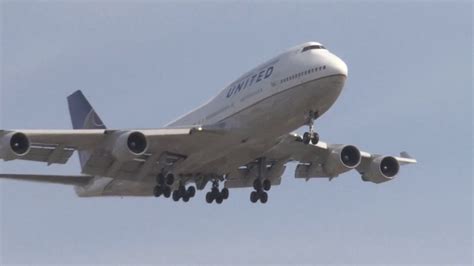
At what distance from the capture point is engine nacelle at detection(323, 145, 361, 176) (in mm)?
54562

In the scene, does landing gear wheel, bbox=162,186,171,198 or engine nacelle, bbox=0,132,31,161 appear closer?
engine nacelle, bbox=0,132,31,161

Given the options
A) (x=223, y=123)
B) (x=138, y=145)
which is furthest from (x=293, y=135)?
(x=138, y=145)

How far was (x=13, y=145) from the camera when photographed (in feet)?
159

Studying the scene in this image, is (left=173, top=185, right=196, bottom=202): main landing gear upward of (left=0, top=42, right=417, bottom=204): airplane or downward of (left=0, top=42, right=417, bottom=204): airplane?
downward

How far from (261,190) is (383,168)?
6.48 m

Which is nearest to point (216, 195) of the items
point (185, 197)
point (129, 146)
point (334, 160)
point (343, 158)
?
point (185, 197)

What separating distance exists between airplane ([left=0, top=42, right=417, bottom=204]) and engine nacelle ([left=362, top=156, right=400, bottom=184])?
5 cm

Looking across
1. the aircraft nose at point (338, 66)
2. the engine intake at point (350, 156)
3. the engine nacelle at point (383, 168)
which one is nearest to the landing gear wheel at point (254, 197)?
the engine intake at point (350, 156)

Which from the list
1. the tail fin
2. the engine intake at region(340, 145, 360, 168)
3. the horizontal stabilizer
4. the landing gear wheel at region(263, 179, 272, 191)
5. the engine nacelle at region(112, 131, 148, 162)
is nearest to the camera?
the engine nacelle at region(112, 131, 148, 162)

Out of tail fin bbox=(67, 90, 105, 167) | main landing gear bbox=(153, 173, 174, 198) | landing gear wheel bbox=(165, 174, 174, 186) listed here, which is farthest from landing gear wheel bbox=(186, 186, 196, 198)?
tail fin bbox=(67, 90, 105, 167)

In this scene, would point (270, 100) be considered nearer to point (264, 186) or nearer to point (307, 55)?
point (307, 55)

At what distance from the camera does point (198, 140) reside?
165ft

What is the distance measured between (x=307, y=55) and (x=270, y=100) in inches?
98.0

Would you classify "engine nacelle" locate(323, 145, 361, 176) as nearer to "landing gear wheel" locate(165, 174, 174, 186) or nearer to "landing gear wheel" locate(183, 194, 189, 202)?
"landing gear wheel" locate(183, 194, 189, 202)
